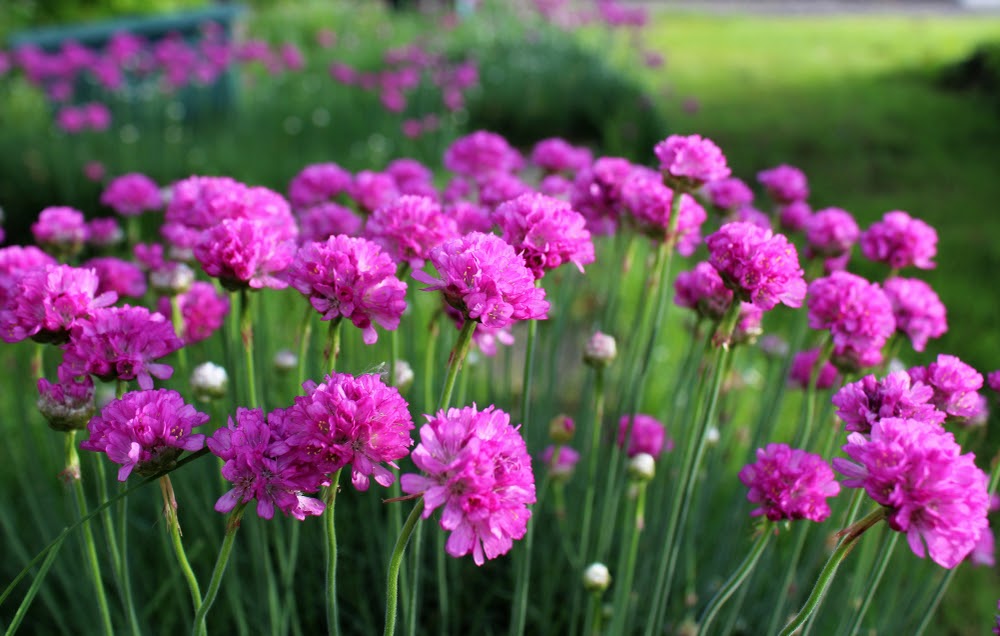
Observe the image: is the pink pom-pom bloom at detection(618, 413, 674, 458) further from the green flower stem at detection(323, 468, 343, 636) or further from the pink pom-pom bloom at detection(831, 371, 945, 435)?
the green flower stem at detection(323, 468, 343, 636)

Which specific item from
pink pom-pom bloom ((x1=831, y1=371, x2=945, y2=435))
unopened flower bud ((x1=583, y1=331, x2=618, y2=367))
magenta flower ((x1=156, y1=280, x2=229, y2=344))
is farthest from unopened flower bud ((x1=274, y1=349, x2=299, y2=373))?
pink pom-pom bloom ((x1=831, y1=371, x2=945, y2=435))

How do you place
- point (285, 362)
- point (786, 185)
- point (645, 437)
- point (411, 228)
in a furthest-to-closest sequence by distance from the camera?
point (786, 185) < point (285, 362) < point (645, 437) < point (411, 228)

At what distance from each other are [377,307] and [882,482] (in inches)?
28.4

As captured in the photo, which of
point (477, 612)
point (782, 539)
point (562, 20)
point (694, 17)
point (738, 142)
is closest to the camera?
point (477, 612)

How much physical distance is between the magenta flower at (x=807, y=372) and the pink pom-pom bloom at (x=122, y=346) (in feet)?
4.54

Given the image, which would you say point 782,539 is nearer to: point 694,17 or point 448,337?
point 448,337

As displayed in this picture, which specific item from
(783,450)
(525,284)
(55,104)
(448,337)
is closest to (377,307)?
(525,284)

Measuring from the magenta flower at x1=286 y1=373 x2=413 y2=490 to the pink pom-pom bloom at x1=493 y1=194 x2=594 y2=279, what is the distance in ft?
1.41

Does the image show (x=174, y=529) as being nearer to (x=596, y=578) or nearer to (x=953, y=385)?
(x=596, y=578)

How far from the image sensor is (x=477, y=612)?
207 centimetres

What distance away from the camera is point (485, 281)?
1.21m

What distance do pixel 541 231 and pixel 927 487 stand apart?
69 centimetres

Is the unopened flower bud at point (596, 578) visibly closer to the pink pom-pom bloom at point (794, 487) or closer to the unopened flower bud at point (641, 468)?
the unopened flower bud at point (641, 468)

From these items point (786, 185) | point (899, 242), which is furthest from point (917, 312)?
point (786, 185)
